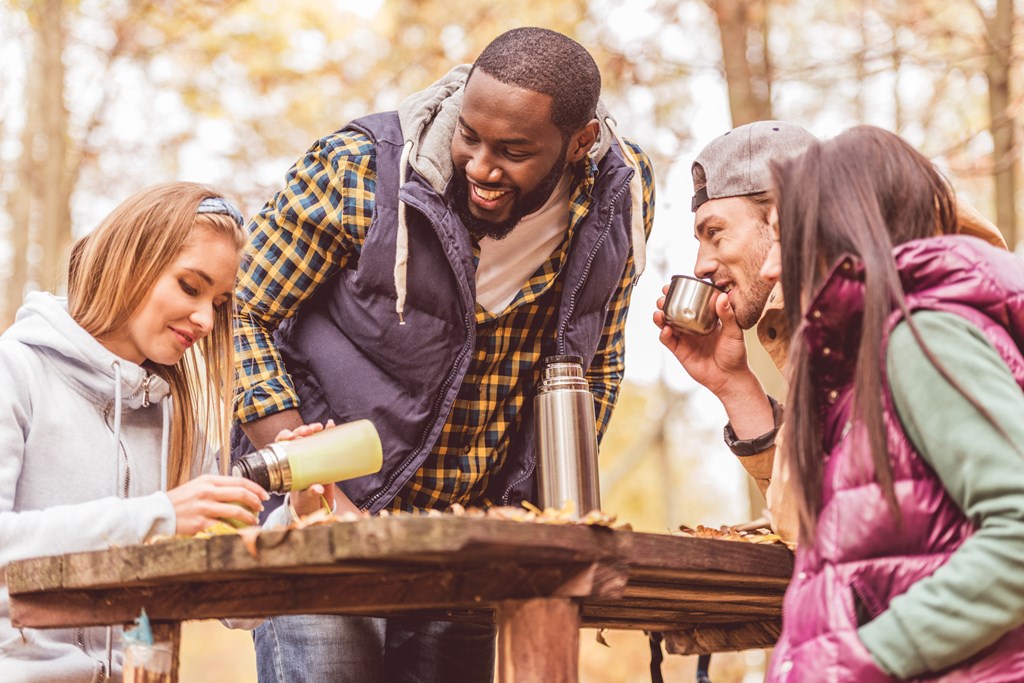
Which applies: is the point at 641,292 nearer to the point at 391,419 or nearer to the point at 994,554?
the point at 391,419

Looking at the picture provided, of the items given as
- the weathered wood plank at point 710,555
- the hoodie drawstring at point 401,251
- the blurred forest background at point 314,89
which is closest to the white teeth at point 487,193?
the hoodie drawstring at point 401,251

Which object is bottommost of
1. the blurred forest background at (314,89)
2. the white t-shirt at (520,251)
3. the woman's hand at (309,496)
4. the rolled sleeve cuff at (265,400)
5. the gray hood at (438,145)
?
the woman's hand at (309,496)

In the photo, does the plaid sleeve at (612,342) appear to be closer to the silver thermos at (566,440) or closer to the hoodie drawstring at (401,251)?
the silver thermos at (566,440)

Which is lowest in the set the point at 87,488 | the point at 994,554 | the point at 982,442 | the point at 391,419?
the point at 994,554

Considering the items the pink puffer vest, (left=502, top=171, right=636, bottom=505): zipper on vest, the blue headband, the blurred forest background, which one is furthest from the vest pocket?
the blurred forest background

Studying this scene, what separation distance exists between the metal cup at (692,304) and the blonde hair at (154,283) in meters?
1.24

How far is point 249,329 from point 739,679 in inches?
401

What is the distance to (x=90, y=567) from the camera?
2227mm

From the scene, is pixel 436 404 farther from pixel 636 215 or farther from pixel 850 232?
pixel 850 232

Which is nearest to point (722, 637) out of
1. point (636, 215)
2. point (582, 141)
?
point (636, 215)

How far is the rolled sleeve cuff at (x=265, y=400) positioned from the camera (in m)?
3.19

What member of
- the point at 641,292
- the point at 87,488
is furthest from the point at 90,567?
the point at 641,292

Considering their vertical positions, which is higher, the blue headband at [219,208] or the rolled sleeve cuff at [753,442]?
the blue headband at [219,208]

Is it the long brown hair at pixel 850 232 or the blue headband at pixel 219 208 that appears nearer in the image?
the long brown hair at pixel 850 232
